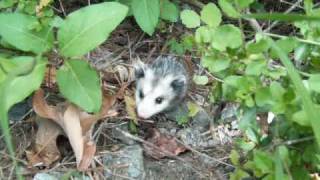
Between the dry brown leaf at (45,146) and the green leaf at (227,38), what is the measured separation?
1.02m

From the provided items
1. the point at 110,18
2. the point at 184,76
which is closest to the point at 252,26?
the point at 184,76

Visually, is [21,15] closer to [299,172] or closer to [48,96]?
[48,96]

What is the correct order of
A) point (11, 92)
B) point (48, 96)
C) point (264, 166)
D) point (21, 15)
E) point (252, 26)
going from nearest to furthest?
point (264, 166) → point (11, 92) → point (21, 15) → point (48, 96) → point (252, 26)

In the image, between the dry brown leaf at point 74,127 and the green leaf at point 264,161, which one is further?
the dry brown leaf at point 74,127

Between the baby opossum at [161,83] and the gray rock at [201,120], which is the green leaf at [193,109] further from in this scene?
the baby opossum at [161,83]

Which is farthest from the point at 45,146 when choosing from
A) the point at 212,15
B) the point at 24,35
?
the point at 212,15

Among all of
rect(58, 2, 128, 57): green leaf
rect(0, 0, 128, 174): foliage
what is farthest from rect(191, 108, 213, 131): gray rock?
rect(58, 2, 128, 57): green leaf

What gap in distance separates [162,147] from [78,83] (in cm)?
58

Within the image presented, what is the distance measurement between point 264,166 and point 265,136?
1.20 feet

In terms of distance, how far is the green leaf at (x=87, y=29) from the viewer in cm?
267

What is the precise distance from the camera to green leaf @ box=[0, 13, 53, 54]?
278 centimetres

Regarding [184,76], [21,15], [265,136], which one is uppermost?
[21,15]

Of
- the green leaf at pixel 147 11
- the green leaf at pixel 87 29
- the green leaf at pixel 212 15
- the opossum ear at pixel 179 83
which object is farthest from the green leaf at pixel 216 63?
the opossum ear at pixel 179 83

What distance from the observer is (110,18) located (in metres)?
2.69
